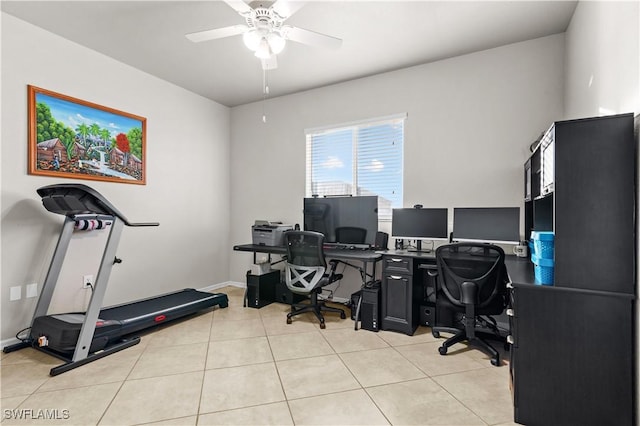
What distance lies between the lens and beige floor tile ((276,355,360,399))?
7.14 feet

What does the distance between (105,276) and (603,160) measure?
3.55 meters

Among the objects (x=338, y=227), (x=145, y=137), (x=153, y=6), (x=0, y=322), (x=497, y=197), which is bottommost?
(x=0, y=322)

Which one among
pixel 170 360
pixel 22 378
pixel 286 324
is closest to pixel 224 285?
pixel 286 324

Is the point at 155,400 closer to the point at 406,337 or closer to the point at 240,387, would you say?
the point at 240,387

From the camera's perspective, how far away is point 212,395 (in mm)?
2113

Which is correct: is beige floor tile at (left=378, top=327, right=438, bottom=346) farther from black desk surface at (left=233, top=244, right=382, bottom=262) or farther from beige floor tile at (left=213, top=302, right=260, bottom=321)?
beige floor tile at (left=213, top=302, right=260, bottom=321)

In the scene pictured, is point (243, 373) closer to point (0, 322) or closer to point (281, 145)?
point (0, 322)

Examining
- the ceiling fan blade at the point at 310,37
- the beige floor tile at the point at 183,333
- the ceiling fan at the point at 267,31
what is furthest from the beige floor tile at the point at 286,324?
the ceiling fan blade at the point at 310,37

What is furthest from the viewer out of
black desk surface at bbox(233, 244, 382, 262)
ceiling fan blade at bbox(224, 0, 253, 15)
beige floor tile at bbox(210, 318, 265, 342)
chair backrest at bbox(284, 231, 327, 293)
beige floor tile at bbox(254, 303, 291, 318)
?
beige floor tile at bbox(254, 303, 291, 318)

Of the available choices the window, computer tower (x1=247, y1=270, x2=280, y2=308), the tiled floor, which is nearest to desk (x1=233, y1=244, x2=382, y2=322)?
computer tower (x1=247, y1=270, x2=280, y2=308)

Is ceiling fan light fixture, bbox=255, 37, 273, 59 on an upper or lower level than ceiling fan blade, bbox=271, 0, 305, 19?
lower

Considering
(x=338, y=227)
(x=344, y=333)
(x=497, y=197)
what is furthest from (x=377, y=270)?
(x=497, y=197)

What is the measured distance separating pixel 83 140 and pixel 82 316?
6.03ft

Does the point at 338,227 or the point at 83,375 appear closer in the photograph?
the point at 83,375
